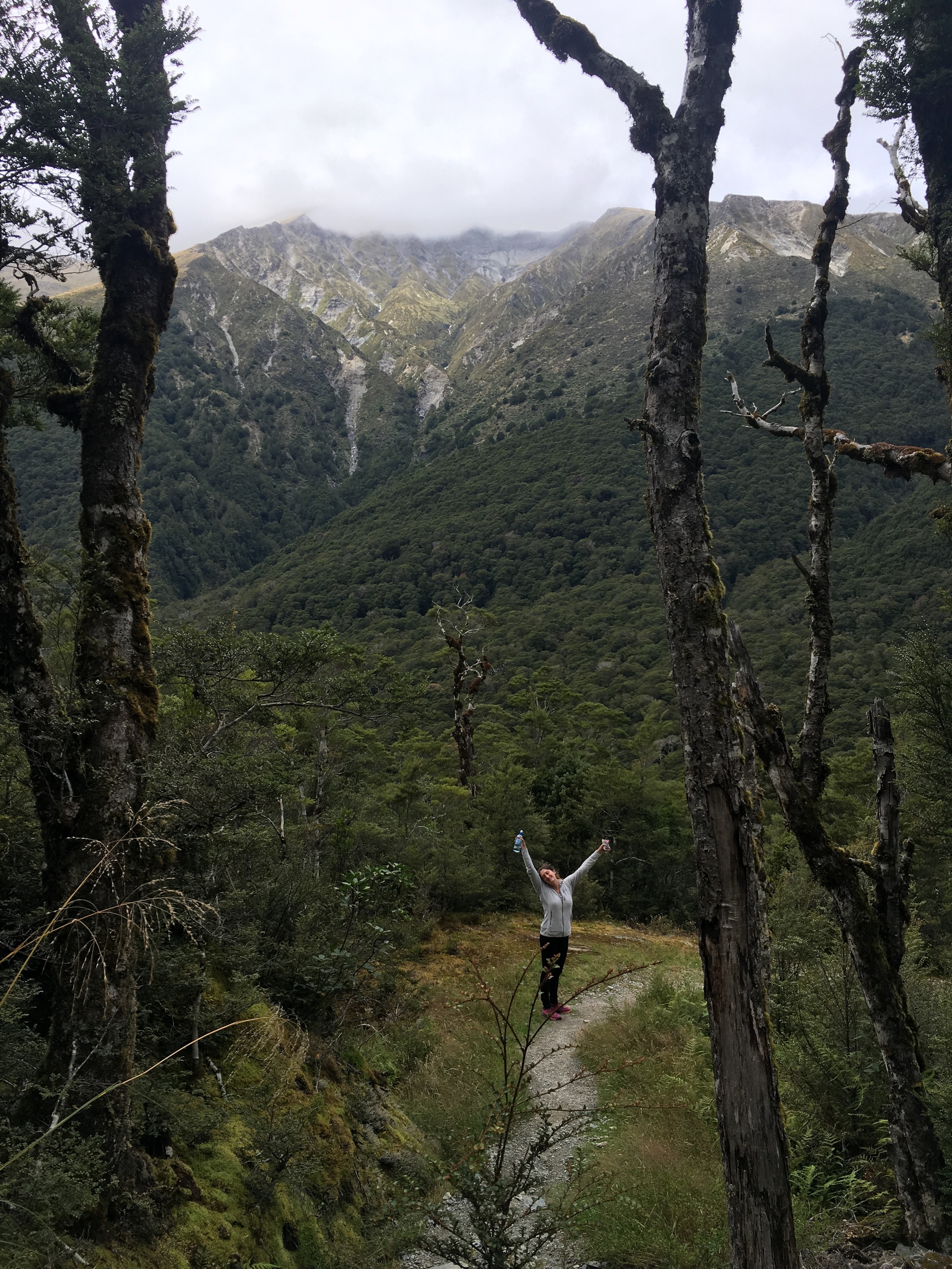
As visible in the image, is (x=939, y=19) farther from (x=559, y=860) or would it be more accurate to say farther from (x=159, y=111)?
(x=559, y=860)

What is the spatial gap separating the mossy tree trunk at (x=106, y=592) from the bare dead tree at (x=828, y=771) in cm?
350

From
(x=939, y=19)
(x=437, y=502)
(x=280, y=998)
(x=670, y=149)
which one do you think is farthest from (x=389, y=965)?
(x=437, y=502)

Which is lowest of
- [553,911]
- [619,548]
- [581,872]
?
[553,911]

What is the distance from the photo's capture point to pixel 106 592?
166 inches

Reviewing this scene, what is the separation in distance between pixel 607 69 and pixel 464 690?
60.3 ft

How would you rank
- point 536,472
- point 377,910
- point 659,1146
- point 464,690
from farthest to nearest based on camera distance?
point 536,472, point 464,690, point 377,910, point 659,1146

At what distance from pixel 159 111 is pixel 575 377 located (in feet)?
287

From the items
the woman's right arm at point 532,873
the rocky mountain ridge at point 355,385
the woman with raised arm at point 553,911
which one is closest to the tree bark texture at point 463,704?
the woman with raised arm at point 553,911

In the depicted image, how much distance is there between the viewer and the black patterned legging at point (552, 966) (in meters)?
6.16

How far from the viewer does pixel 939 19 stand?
561 cm

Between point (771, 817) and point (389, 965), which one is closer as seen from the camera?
point (389, 965)

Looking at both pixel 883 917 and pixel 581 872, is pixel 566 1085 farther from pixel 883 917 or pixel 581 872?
pixel 581 872

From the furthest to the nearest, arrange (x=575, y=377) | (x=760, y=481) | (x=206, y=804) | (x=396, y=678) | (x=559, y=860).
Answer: (x=575, y=377)
(x=760, y=481)
(x=559, y=860)
(x=396, y=678)
(x=206, y=804)

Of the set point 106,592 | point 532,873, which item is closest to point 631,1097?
point 532,873
